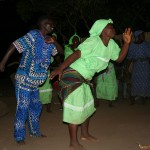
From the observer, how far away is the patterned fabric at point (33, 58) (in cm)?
544

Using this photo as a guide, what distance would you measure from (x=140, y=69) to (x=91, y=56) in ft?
12.6

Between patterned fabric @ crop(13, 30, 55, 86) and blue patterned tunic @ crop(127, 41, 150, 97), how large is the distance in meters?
3.48

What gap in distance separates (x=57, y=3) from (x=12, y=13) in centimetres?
1427

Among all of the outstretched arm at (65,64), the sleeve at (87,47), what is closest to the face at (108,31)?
the sleeve at (87,47)

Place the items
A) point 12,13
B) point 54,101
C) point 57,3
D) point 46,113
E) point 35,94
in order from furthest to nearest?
point 12,13
point 57,3
point 54,101
point 46,113
point 35,94

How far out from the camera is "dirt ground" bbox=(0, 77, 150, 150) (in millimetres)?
5588

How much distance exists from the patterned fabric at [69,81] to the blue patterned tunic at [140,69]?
3.53 m

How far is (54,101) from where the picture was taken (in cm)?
982

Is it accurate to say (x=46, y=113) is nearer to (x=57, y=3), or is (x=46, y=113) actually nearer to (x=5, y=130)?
(x=5, y=130)

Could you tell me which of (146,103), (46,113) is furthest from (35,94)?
(146,103)

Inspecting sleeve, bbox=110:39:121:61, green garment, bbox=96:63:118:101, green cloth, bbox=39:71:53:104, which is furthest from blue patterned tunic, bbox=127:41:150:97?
sleeve, bbox=110:39:121:61

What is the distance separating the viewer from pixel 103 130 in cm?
643

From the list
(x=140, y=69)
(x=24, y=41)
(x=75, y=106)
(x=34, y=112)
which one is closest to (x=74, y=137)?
(x=75, y=106)

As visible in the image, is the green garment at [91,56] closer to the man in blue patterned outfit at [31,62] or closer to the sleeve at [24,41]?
the man in blue patterned outfit at [31,62]
